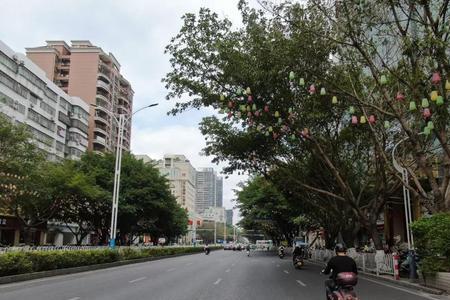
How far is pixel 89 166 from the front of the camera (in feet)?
142

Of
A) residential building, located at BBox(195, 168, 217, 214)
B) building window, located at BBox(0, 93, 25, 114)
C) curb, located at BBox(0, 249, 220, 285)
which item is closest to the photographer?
curb, located at BBox(0, 249, 220, 285)

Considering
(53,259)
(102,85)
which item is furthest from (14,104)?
(53,259)

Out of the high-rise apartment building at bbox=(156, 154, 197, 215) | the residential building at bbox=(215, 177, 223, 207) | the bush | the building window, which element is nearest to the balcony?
the building window

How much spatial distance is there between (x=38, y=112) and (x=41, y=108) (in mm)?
1212

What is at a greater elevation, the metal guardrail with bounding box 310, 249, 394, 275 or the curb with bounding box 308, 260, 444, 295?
the metal guardrail with bounding box 310, 249, 394, 275

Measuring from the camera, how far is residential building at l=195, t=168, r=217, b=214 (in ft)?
587

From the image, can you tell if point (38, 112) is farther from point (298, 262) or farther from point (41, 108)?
point (298, 262)

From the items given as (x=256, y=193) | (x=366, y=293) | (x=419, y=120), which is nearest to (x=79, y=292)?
(x=366, y=293)

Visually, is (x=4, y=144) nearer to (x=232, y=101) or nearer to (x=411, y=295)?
(x=232, y=101)

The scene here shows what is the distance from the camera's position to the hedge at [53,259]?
16.8 m

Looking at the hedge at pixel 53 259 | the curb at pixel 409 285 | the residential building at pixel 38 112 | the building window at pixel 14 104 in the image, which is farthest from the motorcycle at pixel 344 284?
the building window at pixel 14 104

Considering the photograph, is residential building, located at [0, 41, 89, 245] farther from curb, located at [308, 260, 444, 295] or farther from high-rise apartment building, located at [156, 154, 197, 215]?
high-rise apartment building, located at [156, 154, 197, 215]

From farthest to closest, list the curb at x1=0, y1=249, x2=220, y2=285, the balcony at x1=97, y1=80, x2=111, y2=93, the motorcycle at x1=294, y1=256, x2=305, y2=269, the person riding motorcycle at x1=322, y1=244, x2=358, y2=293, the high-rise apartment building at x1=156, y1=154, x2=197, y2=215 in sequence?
the high-rise apartment building at x1=156, y1=154, x2=197, y2=215, the balcony at x1=97, y1=80, x2=111, y2=93, the motorcycle at x1=294, y1=256, x2=305, y2=269, the curb at x1=0, y1=249, x2=220, y2=285, the person riding motorcycle at x1=322, y1=244, x2=358, y2=293

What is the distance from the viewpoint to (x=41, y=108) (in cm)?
6041
